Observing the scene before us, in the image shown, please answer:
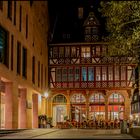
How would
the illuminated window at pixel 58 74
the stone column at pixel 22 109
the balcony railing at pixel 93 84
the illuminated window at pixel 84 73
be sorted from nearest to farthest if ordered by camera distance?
the stone column at pixel 22 109 → the balcony railing at pixel 93 84 → the illuminated window at pixel 84 73 → the illuminated window at pixel 58 74

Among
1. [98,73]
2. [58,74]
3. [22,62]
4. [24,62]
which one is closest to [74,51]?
[58,74]

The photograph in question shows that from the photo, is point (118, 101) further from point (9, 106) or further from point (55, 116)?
point (9, 106)

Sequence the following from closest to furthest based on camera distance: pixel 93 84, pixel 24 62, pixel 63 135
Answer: pixel 63 135 < pixel 24 62 < pixel 93 84

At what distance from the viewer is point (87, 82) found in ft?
179

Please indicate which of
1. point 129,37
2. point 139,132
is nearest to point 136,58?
point 129,37

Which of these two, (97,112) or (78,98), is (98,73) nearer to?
(78,98)

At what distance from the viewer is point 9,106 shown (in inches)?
1320

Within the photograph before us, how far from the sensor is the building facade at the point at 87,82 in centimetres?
5378

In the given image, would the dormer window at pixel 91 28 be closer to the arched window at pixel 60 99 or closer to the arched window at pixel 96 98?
the arched window at pixel 96 98

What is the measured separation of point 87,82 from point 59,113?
530cm

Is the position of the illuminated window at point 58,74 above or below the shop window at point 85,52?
below

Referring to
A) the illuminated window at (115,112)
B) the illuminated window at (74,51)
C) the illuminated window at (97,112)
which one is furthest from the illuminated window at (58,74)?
the illuminated window at (115,112)

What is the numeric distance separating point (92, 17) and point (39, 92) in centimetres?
1357

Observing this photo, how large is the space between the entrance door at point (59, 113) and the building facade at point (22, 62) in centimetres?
336
